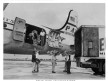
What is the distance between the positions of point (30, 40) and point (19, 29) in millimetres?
581

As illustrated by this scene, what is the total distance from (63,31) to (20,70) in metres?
2.22

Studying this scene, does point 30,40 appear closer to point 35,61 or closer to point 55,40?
point 35,61

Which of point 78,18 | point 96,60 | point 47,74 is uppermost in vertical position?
point 78,18

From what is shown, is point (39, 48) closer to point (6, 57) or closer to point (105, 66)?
point (6, 57)

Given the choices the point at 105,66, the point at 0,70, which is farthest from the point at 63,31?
the point at 0,70

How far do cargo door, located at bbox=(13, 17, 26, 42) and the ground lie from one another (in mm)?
937

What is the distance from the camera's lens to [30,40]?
26.3 ft

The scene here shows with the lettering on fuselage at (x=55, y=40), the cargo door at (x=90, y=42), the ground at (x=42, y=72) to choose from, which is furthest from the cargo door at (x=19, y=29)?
the cargo door at (x=90, y=42)

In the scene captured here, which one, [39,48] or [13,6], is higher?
[13,6]

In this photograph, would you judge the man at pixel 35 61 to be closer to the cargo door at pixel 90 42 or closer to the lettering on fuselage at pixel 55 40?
the lettering on fuselage at pixel 55 40

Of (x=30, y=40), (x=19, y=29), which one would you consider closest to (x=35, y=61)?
(x=30, y=40)

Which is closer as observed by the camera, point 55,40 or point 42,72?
point 42,72

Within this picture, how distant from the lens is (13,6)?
7891mm

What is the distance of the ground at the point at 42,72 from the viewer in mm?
7852
